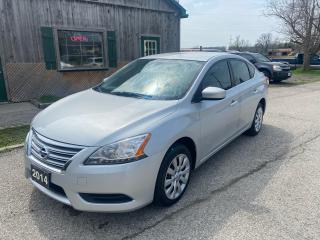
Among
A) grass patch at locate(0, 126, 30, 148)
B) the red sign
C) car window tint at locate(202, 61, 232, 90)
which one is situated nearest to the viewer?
car window tint at locate(202, 61, 232, 90)

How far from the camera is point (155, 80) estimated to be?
146 inches

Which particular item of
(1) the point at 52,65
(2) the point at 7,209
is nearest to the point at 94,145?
(2) the point at 7,209

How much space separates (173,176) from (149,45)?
952 cm

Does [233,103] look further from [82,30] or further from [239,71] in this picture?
[82,30]

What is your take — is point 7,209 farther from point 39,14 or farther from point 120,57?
point 120,57

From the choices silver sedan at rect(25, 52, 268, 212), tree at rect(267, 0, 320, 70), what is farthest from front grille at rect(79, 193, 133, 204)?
tree at rect(267, 0, 320, 70)

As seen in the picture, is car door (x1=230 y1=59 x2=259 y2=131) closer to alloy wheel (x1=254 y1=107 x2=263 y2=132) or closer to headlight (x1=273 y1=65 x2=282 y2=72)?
alloy wheel (x1=254 y1=107 x2=263 y2=132)

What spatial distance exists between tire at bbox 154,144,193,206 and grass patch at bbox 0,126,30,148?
3.31 meters

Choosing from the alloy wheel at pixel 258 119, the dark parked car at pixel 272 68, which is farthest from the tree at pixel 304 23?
the alloy wheel at pixel 258 119

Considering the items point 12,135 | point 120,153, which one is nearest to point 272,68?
point 12,135

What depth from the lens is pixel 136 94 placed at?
351 cm

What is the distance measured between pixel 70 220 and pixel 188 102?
6.02 feet

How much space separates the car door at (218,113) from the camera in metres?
3.50

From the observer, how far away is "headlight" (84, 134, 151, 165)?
97.7 inches
